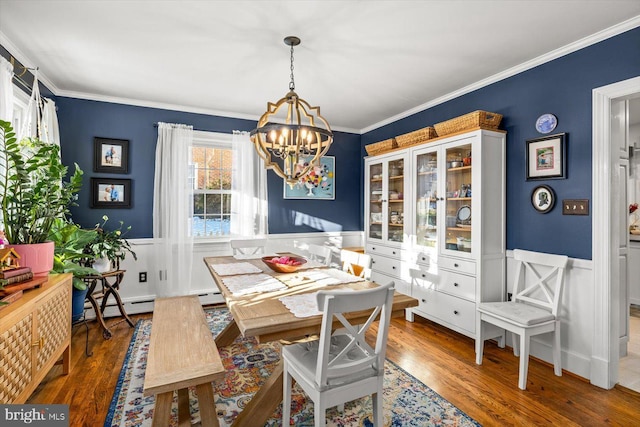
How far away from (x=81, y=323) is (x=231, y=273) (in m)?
2.20

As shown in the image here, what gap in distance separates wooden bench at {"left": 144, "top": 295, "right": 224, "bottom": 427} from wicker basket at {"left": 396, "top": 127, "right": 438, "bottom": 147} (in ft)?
9.03

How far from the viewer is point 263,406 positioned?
6.24ft

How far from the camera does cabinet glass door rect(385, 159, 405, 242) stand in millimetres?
3998

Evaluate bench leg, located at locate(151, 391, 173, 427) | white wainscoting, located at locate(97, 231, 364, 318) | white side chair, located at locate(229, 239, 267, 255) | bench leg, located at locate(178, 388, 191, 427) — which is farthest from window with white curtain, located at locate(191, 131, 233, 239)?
bench leg, located at locate(151, 391, 173, 427)

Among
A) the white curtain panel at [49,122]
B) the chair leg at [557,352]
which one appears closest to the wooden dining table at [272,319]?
the chair leg at [557,352]

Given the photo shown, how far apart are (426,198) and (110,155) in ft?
11.7

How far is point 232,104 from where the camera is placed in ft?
13.1

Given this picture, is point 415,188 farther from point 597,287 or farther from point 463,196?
point 597,287

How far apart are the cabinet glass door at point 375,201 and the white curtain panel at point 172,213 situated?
7.63 feet

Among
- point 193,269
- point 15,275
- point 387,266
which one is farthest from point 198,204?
point 387,266

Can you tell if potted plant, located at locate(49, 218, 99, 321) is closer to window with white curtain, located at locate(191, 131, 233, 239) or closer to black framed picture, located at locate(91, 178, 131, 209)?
black framed picture, located at locate(91, 178, 131, 209)

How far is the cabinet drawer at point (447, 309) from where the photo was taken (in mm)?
3027

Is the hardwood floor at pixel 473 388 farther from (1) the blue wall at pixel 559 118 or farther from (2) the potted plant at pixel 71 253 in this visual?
(1) the blue wall at pixel 559 118

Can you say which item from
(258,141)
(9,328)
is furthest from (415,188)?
(9,328)
